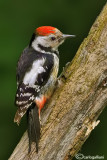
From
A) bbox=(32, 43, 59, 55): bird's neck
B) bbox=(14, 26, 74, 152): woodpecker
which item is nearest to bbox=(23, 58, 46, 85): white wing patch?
bbox=(14, 26, 74, 152): woodpecker

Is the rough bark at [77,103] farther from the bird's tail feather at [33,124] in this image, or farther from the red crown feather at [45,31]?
the red crown feather at [45,31]

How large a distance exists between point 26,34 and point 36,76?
1.91 meters

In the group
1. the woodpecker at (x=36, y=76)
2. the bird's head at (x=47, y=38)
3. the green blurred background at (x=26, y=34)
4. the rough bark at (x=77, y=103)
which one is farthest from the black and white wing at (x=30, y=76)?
the green blurred background at (x=26, y=34)

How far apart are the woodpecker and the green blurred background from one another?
140 cm

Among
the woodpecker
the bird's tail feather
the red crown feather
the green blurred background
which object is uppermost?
the red crown feather

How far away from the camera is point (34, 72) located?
3883 mm

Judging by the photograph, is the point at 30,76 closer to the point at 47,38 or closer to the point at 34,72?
the point at 34,72

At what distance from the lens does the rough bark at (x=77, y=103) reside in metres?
3.51

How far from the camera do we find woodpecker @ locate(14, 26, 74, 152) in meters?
3.74

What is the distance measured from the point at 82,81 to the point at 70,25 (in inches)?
89.9

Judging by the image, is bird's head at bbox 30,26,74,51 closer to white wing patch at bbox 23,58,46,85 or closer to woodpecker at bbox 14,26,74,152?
woodpecker at bbox 14,26,74,152

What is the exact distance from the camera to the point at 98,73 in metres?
3.51

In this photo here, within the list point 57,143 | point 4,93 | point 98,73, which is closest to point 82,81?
Result: point 98,73

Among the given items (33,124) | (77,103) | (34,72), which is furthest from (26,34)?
(77,103)
